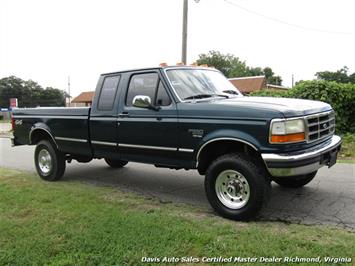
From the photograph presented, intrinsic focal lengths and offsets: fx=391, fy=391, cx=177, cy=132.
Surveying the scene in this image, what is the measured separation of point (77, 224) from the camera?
486 centimetres

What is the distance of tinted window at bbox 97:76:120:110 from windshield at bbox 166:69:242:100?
117cm

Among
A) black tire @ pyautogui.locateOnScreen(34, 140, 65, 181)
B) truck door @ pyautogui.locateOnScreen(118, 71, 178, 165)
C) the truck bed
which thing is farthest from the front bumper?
black tire @ pyautogui.locateOnScreen(34, 140, 65, 181)

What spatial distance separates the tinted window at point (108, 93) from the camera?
649cm

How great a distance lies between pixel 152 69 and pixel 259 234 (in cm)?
293

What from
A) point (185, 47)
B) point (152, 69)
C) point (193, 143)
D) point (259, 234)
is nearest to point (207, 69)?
point (152, 69)

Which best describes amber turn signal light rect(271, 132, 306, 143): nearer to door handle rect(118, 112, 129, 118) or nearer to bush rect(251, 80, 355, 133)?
door handle rect(118, 112, 129, 118)

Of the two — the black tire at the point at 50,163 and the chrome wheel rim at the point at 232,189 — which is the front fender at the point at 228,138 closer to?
the chrome wheel rim at the point at 232,189

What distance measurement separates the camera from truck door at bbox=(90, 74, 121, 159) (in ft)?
20.9

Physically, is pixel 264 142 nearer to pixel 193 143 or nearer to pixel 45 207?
pixel 193 143

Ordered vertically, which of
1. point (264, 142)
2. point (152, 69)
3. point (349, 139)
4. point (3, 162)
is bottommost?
point (3, 162)

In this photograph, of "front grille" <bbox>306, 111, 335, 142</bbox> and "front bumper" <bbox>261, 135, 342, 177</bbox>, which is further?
"front grille" <bbox>306, 111, 335, 142</bbox>

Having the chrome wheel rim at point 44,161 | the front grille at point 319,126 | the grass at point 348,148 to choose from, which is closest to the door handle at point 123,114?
the chrome wheel rim at point 44,161

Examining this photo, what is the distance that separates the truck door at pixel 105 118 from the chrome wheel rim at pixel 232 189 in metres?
2.02

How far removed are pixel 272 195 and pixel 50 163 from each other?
4351 mm
